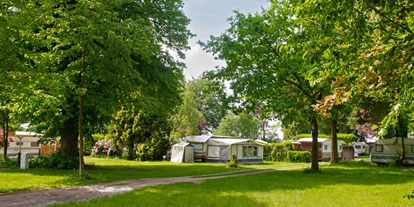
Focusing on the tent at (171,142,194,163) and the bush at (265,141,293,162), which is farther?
the bush at (265,141,293,162)

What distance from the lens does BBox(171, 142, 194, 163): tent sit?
30166 mm

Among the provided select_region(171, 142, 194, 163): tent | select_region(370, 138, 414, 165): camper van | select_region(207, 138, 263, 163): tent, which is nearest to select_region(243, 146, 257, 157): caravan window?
select_region(207, 138, 263, 163): tent

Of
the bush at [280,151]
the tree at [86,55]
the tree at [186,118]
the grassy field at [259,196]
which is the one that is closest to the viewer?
the grassy field at [259,196]

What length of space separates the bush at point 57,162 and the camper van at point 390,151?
2472 cm

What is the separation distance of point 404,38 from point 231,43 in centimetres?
1514

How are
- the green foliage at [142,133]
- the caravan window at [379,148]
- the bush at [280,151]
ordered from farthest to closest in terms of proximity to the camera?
the bush at [280,151], the green foliage at [142,133], the caravan window at [379,148]

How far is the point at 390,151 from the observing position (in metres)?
29.1

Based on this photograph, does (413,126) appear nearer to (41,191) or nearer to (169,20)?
(41,191)

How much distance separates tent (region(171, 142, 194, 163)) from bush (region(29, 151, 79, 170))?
12866 millimetres

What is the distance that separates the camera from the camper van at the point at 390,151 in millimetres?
27516

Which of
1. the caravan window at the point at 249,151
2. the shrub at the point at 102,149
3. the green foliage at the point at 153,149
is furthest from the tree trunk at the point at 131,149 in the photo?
the caravan window at the point at 249,151

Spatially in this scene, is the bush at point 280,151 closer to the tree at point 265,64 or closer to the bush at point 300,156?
the bush at point 300,156

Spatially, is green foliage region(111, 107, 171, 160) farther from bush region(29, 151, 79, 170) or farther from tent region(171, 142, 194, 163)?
bush region(29, 151, 79, 170)

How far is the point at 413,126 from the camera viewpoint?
7816 mm
